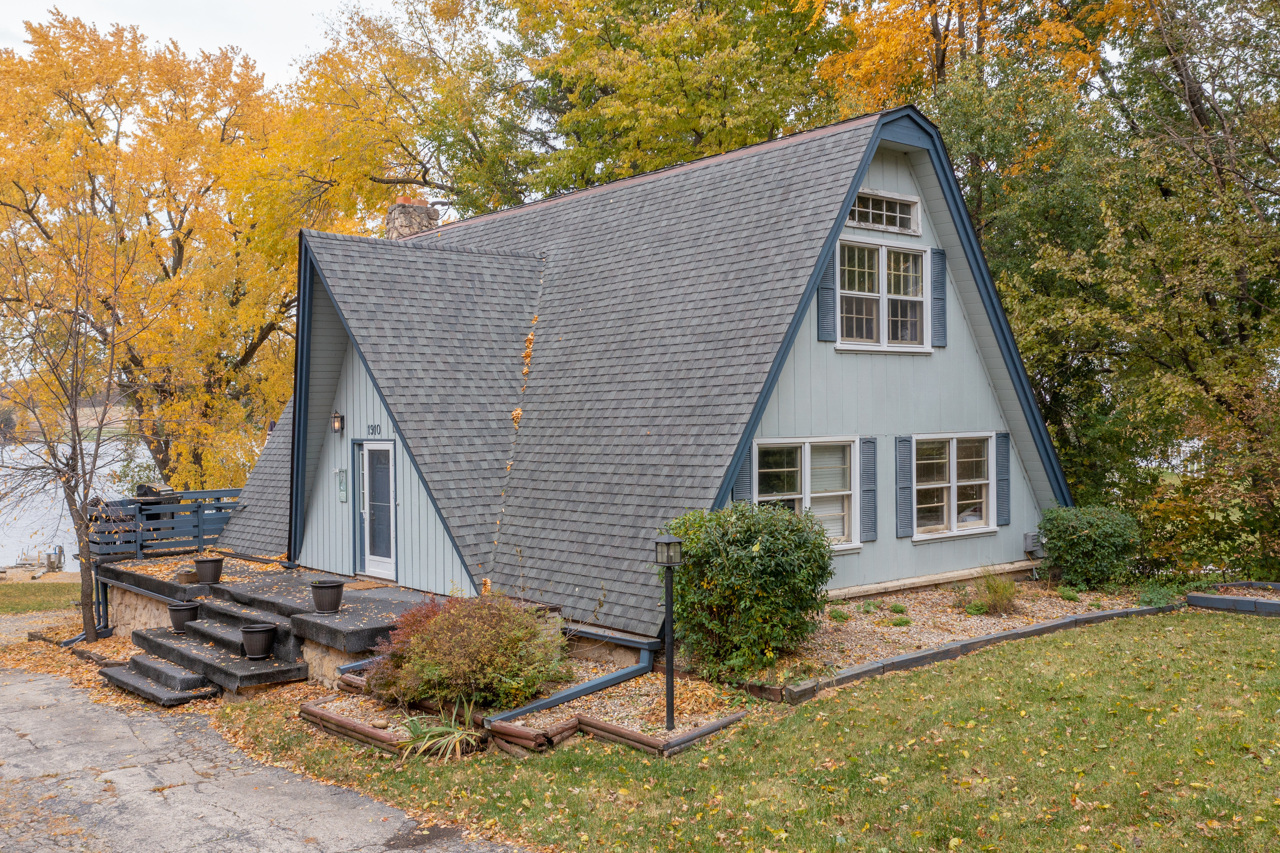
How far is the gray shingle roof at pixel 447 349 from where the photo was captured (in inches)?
450

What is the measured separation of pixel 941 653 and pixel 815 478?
271 centimetres

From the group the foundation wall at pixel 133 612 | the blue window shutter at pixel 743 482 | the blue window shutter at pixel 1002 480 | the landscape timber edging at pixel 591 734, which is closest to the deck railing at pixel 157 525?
the foundation wall at pixel 133 612

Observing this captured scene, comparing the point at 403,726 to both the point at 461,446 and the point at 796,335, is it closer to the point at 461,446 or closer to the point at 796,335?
the point at 461,446

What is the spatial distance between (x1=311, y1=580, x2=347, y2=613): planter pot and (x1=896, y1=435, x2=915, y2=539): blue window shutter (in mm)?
7027

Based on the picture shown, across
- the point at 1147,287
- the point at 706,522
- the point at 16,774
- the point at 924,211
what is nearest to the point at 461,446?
the point at 706,522

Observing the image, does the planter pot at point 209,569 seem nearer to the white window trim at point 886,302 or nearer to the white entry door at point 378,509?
the white entry door at point 378,509

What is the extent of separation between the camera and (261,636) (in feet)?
35.3

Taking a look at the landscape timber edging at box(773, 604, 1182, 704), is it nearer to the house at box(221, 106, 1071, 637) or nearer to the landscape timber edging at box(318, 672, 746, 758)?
the landscape timber edging at box(318, 672, 746, 758)

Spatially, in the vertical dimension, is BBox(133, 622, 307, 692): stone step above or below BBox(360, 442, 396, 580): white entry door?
below

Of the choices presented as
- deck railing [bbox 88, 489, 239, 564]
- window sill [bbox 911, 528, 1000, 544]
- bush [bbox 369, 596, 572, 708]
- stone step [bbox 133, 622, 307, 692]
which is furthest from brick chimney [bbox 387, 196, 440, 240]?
bush [bbox 369, 596, 572, 708]

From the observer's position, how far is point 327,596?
1044 centimetres

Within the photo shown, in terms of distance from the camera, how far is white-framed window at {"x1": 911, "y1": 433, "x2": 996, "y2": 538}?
12719mm

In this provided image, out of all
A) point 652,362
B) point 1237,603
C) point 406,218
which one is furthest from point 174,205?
point 1237,603

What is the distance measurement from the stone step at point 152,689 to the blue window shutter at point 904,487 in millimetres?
8585
